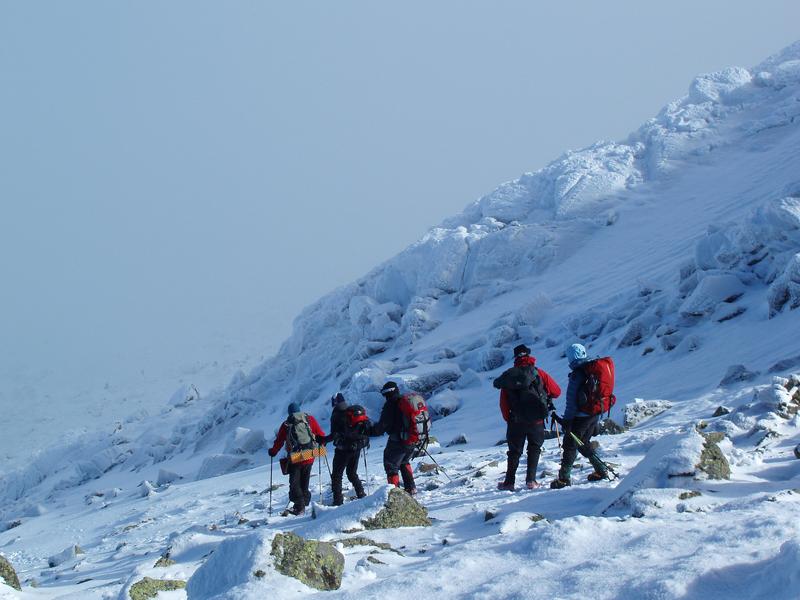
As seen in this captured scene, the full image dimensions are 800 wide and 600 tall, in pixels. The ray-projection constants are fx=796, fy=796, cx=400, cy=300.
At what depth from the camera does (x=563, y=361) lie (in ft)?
64.8

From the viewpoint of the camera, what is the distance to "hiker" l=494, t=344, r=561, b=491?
9602 millimetres

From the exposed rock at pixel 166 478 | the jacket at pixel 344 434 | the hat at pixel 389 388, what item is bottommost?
the exposed rock at pixel 166 478

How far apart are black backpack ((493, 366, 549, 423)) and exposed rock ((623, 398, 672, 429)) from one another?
4.03 m

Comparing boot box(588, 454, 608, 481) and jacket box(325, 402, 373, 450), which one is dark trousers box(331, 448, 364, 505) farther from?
boot box(588, 454, 608, 481)

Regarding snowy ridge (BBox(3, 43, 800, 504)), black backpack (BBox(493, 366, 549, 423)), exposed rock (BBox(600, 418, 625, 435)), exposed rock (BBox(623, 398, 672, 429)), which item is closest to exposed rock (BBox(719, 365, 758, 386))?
exposed rock (BBox(623, 398, 672, 429))

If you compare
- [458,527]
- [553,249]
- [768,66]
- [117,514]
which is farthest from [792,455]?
[768,66]

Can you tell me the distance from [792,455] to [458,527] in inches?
152

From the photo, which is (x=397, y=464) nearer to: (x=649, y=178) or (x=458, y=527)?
(x=458, y=527)

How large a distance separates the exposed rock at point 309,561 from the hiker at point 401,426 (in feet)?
14.0

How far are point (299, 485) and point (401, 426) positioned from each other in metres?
2.03

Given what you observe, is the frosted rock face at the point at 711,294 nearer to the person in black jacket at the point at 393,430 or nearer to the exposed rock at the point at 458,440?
the exposed rock at the point at 458,440

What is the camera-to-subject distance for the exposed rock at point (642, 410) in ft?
43.4

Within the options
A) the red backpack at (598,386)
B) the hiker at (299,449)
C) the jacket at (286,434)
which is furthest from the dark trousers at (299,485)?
the red backpack at (598,386)

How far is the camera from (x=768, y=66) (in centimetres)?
4375
